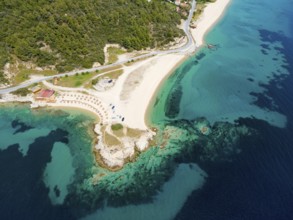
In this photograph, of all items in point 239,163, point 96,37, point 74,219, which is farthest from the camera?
point 96,37

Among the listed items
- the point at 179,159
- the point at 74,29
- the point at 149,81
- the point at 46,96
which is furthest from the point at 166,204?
the point at 74,29

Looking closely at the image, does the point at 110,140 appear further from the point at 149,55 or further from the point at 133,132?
the point at 149,55

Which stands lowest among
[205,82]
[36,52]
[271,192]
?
[271,192]

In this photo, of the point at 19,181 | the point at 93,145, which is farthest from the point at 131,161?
the point at 19,181

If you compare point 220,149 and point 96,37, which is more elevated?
point 96,37

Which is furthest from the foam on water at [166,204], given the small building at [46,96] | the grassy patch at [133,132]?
the small building at [46,96]

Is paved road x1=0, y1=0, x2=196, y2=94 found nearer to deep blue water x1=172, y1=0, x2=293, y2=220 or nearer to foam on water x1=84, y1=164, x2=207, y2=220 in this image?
deep blue water x1=172, y1=0, x2=293, y2=220

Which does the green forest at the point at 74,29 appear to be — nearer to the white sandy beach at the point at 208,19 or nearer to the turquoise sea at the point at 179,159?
the white sandy beach at the point at 208,19

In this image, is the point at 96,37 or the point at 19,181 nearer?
the point at 19,181

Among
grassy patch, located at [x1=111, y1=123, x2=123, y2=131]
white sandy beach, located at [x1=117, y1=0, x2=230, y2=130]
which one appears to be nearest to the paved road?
white sandy beach, located at [x1=117, y1=0, x2=230, y2=130]

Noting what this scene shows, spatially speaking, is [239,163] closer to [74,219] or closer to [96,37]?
[74,219]
